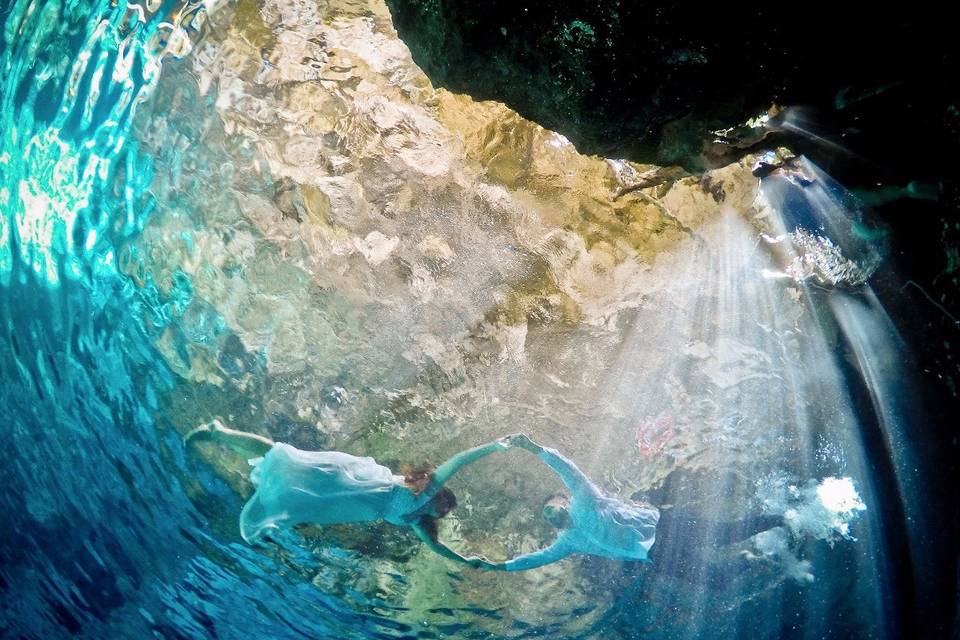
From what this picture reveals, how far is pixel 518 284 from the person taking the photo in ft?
21.7

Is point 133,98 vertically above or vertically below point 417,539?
above

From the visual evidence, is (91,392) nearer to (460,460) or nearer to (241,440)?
(241,440)

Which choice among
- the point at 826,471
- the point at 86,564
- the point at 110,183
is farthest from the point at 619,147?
the point at 86,564

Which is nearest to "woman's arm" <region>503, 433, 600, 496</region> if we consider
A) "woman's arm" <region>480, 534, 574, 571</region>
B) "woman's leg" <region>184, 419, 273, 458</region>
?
"woman's arm" <region>480, 534, 574, 571</region>

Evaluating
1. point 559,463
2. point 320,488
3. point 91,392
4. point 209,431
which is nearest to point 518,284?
point 559,463

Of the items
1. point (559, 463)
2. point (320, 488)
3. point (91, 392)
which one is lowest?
point (91, 392)

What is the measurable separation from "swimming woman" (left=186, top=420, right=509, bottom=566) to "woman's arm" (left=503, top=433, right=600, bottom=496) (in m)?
0.32

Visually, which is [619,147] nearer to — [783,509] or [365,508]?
[365,508]

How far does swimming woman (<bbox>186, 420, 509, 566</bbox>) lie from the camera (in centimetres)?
615

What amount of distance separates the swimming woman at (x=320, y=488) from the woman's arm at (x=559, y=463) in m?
0.32

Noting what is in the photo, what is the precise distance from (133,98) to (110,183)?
1.60 m

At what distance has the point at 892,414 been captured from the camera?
6.68 m

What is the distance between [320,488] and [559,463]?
10.5 ft

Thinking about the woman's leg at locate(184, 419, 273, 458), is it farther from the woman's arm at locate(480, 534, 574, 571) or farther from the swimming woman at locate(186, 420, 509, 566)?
the woman's arm at locate(480, 534, 574, 571)
